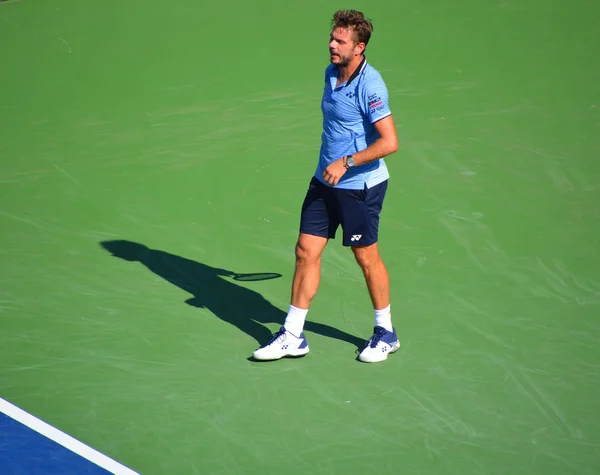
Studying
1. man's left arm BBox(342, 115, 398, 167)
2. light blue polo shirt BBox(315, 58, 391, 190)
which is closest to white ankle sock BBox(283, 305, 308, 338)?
light blue polo shirt BBox(315, 58, 391, 190)

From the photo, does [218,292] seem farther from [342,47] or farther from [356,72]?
[342,47]

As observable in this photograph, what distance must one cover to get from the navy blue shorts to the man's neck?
72 centimetres

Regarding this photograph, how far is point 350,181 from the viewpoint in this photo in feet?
20.4

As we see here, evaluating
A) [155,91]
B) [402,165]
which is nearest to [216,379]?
[402,165]

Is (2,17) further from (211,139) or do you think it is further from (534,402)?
(534,402)

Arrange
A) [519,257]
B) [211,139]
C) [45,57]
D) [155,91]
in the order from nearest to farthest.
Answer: [519,257] < [211,139] < [155,91] < [45,57]

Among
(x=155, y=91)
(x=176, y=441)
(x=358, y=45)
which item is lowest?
(x=176, y=441)

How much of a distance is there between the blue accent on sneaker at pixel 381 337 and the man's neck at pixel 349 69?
5.67 ft

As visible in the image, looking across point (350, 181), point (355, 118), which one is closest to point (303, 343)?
point (350, 181)

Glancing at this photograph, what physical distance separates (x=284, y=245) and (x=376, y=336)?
1930 mm

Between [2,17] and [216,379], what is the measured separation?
32.9 ft

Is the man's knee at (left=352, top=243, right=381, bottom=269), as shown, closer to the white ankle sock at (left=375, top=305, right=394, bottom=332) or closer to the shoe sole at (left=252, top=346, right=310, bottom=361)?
the white ankle sock at (left=375, top=305, right=394, bottom=332)

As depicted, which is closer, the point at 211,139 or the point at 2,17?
the point at 211,139

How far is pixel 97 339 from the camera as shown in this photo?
6.68m
